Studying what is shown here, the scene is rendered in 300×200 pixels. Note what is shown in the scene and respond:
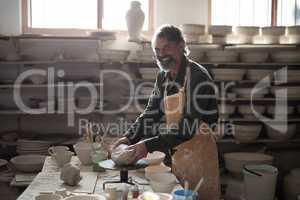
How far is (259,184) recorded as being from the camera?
418cm

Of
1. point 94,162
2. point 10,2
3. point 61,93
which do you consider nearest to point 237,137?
point 61,93

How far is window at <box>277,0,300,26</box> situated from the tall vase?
173cm

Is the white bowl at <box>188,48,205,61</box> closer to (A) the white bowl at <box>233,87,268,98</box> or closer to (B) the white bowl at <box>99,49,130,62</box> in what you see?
(A) the white bowl at <box>233,87,268,98</box>

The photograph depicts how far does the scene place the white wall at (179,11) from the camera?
4.99 m

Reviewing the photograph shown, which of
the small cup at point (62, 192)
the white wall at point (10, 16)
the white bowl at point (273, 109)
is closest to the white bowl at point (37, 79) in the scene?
the white wall at point (10, 16)

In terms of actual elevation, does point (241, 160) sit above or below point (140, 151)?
below

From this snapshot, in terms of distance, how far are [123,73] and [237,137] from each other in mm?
1442

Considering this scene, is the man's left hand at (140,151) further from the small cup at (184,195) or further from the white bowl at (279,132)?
the white bowl at (279,132)

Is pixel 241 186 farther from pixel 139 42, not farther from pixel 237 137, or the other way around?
pixel 139 42

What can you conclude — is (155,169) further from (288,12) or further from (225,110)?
(288,12)

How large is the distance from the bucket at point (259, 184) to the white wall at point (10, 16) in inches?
115

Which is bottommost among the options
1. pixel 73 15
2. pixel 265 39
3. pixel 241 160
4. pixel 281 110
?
pixel 241 160

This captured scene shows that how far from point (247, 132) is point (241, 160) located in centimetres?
37

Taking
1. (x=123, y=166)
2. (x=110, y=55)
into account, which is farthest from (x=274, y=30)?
(x=123, y=166)
